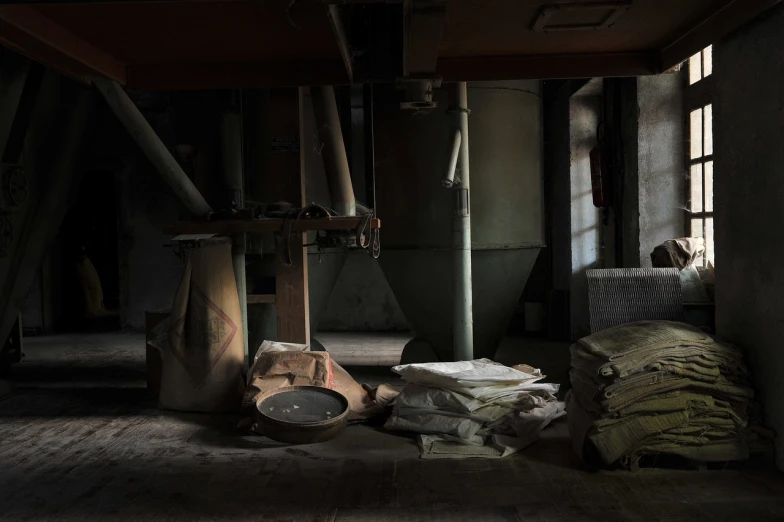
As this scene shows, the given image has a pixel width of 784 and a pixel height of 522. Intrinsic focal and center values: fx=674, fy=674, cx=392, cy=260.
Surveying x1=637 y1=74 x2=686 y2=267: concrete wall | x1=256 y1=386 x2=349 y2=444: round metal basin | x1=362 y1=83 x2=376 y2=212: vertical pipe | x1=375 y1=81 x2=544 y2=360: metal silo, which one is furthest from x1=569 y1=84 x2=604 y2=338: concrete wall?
x1=256 y1=386 x2=349 y2=444: round metal basin

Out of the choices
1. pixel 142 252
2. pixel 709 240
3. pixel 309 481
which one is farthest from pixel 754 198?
pixel 142 252

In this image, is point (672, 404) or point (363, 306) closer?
point (672, 404)

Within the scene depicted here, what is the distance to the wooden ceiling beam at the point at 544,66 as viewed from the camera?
12.8 feet

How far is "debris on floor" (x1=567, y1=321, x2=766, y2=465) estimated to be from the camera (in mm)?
3371

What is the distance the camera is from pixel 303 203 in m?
5.29

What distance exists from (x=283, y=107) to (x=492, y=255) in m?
2.22

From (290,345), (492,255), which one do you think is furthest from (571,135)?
(290,345)

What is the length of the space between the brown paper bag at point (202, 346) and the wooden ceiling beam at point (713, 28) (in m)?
A: 3.19

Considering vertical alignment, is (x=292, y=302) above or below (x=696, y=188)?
below

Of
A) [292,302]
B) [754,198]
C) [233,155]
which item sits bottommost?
[292,302]

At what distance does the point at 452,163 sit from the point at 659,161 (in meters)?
1.94

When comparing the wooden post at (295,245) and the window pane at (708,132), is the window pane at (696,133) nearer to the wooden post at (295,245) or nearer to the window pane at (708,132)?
the window pane at (708,132)

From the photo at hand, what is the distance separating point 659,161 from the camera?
5855 millimetres

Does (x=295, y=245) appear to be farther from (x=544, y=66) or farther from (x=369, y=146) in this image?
(x=544, y=66)
